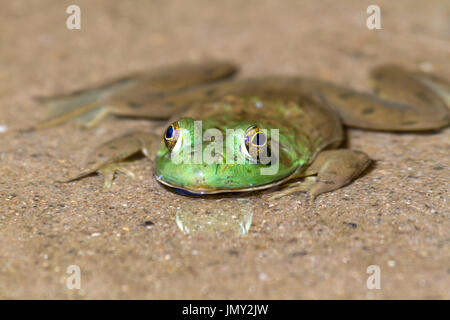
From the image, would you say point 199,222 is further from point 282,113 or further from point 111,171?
point 282,113

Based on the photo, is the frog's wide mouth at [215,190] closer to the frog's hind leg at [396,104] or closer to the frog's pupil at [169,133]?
the frog's pupil at [169,133]

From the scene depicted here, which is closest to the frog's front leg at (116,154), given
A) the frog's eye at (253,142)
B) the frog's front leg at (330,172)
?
the frog's eye at (253,142)

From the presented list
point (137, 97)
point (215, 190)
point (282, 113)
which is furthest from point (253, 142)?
point (137, 97)

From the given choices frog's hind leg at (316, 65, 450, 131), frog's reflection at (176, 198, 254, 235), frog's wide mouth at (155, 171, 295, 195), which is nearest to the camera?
frog's reflection at (176, 198, 254, 235)

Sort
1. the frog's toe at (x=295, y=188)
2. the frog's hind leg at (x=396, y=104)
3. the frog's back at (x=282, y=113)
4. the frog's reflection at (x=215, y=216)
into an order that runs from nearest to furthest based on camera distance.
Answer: the frog's reflection at (x=215, y=216) < the frog's toe at (x=295, y=188) < the frog's back at (x=282, y=113) < the frog's hind leg at (x=396, y=104)

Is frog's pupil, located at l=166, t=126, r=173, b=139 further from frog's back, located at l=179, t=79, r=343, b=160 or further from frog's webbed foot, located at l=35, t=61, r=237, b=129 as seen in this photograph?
frog's webbed foot, located at l=35, t=61, r=237, b=129

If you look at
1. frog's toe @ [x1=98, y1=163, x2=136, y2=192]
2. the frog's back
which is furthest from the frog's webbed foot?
frog's toe @ [x1=98, y1=163, x2=136, y2=192]

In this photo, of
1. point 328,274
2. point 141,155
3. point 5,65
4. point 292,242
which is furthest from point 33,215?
point 5,65

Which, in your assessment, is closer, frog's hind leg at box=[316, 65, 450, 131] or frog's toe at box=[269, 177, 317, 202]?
frog's toe at box=[269, 177, 317, 202]
